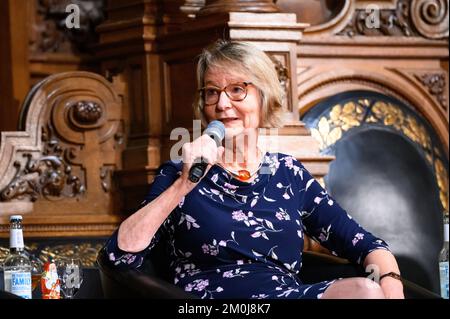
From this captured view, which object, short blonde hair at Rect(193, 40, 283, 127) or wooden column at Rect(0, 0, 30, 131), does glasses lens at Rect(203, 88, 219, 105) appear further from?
wooden column at Rect(0, 0, 30, 131)

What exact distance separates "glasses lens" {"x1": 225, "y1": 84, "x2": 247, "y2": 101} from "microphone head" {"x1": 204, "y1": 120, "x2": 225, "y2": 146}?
0.83 ft

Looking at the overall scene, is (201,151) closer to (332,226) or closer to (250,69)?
(250,69)

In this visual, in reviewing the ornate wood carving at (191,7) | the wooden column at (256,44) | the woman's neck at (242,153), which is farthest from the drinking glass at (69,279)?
the ornate wood carving at (191,7)

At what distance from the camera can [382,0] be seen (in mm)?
5160

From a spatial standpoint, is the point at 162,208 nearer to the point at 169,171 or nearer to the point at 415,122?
the point at 169,171

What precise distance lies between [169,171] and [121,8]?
170cm

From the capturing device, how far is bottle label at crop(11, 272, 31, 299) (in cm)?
312

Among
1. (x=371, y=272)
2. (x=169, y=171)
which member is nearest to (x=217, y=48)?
(x=169, y=171)

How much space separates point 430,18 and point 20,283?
8.98 ft

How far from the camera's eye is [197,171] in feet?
A: 9.00

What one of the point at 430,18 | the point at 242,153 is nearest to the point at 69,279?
the point at 242,153

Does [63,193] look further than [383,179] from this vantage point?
No

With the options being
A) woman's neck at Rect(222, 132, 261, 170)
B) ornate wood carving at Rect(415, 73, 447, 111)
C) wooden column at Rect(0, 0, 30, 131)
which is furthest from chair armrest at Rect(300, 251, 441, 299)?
ornate wood carving at Rect(415, 73, 447, 111)
